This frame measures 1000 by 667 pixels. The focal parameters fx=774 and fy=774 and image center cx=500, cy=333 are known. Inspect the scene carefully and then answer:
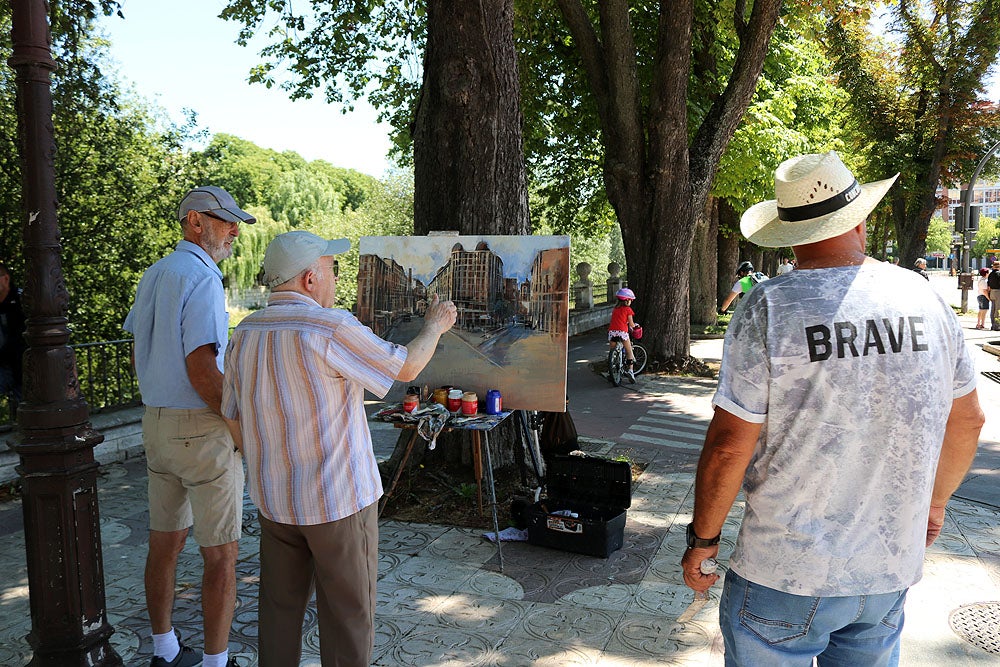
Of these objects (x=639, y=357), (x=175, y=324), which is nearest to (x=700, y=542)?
(x=175, y=324)

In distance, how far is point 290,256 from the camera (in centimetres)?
300

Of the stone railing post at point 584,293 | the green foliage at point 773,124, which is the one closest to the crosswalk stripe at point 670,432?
the green foliage at point 773,124

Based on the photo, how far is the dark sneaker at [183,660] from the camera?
12.1ft

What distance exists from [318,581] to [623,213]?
36.3 feet

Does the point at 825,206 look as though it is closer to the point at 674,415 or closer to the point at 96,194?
the point at 674,415

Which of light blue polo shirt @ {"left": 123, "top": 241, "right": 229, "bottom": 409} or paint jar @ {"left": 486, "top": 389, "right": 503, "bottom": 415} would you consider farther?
paint jar @ {"left": 486, "top": 389, "right": 503, "bottom": 415}

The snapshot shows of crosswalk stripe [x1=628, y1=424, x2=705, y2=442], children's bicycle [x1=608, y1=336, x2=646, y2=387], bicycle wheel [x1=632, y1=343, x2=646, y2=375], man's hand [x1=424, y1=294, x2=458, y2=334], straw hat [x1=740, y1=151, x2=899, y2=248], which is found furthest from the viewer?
bicycle wheel [x1=632, y1=343, x2=646, y2=375]

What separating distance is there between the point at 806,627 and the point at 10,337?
709cm

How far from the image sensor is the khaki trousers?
9.72ft

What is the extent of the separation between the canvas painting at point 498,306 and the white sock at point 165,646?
2534mm

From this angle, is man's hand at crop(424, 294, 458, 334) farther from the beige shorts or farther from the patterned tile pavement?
the patterned tile pavement

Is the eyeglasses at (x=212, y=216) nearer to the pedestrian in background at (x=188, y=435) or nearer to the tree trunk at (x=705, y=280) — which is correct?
the pedestrian in background at (x=188, y=435)

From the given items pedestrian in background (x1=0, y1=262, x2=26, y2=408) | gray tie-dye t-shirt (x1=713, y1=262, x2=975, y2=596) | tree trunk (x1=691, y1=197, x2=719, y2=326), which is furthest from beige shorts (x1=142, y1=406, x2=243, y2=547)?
tree trunk (x1=691, y1=197, x2=719, y2=326)

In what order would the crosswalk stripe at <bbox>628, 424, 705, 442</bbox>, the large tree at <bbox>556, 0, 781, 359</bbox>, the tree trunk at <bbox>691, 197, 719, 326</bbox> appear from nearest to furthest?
the crosswalk stripe at <bbox>628, 424, 705, 442</bbox>
the large tree at <bbox>556, 0, 781, 359</bbox>
the tree trunk at <bbox>691, 197, 719, 326</bbox>
